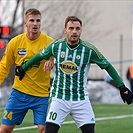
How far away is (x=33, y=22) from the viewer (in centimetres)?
939

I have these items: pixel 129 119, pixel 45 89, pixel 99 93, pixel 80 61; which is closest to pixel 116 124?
pixel 129 119

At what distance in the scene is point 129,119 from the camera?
59.4ft

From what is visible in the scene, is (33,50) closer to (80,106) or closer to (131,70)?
(80,106)

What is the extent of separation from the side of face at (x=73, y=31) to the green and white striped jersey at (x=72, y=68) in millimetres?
107

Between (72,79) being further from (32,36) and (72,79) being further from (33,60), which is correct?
(32,36)

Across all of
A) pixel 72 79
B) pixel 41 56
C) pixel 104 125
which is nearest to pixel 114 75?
pixel 72 79

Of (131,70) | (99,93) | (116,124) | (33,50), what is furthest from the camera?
(99,93)

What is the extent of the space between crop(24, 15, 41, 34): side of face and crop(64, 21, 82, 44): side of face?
35.9 inches

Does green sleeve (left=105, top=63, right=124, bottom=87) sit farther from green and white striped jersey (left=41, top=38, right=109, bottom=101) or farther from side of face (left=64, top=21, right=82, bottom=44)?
side of face (left=64, top=21, right=82, bottom=44)

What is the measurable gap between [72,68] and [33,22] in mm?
1198

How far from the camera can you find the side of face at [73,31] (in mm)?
8508

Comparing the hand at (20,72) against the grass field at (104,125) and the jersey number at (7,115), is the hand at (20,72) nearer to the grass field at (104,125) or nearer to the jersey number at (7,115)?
the jersey number at (7,115)

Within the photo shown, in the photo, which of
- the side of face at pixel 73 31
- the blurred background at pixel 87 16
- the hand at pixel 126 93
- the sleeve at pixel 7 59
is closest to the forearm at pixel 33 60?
the sleeve at pixel 7 59

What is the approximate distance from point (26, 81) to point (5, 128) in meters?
0.76
